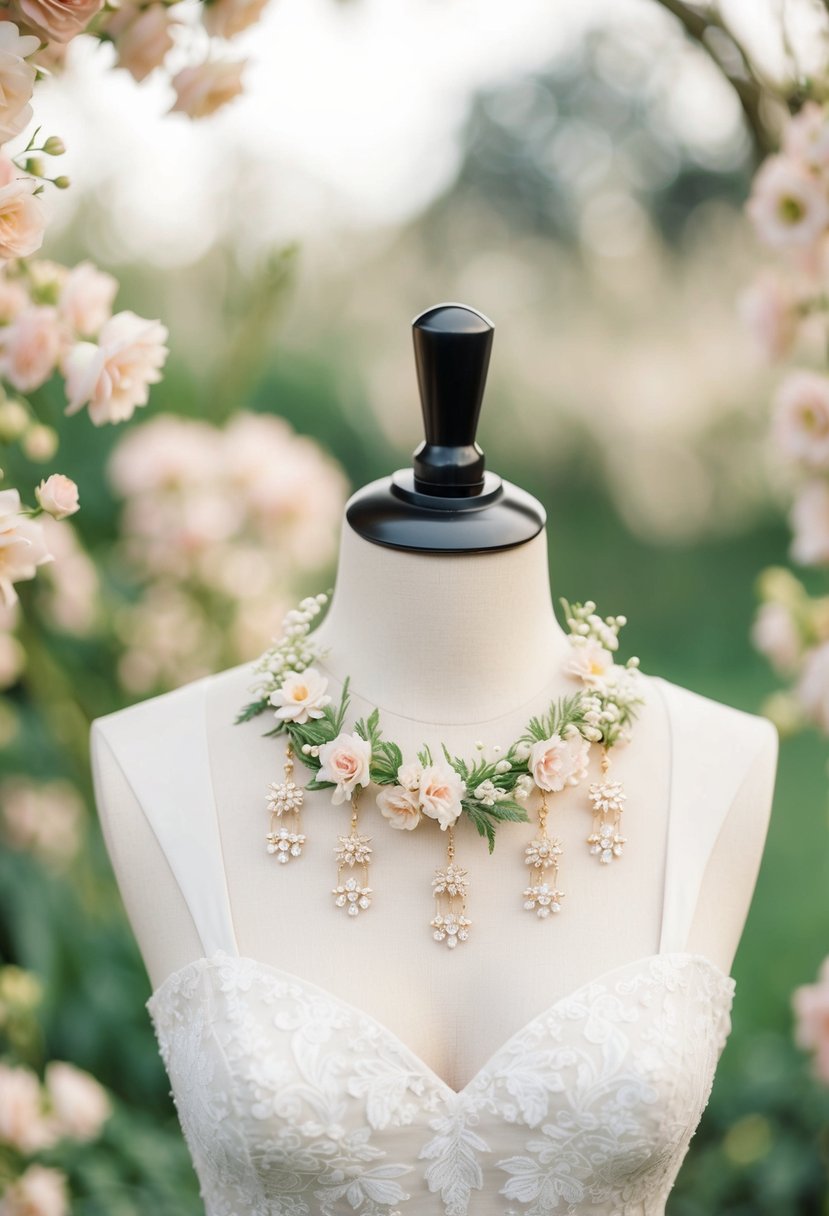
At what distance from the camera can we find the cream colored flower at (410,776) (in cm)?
118

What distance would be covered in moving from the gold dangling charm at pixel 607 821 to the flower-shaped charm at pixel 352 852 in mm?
238

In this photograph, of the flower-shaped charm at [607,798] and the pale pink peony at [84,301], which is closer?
the flower-shaped charm at [607,798]

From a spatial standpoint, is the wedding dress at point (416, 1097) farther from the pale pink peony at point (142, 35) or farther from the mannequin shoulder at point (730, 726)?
the pale pink peony at point (142, 35)

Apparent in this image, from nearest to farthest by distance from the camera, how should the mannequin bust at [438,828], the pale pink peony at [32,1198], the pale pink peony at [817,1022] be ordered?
the mannequin bust at [438,828] < the pale pink peony at [817,1022] < the pale pink peony at [32,1198]

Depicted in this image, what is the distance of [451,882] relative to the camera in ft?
3.87

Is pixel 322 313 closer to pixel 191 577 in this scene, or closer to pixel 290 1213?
pixel 191 577

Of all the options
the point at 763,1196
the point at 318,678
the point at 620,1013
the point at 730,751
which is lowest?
the point at 763,1196

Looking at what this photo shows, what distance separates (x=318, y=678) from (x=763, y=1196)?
2.05 meters

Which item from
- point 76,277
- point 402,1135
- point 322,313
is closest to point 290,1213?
point 402,1135

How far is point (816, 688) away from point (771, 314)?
0.48 m

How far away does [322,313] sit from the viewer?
162 inches

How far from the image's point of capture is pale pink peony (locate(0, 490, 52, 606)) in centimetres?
106

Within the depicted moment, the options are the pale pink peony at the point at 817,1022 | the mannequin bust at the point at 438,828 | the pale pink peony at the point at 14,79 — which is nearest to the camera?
the pale pink peony at the point at 14,79

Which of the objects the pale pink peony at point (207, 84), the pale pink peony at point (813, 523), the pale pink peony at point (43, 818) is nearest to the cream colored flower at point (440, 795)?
the pale pink peony at point (813, 523)
